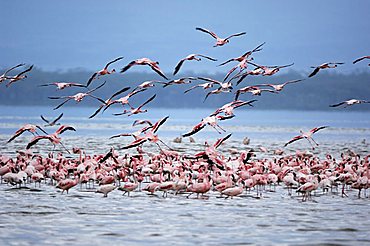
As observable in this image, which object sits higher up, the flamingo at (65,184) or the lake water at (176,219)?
the flamingo at (65,184)

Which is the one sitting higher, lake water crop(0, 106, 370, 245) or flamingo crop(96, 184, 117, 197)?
flamingo crop(96, 184, 117, 197)

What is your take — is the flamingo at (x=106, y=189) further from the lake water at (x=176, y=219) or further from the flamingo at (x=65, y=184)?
the flamingo at (x=65, y=184)

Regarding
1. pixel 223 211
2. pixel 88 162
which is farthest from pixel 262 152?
pixel 223 211

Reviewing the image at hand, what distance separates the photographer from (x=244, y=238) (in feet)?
40.3

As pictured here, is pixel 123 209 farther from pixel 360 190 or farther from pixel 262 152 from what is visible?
pixel 262 152

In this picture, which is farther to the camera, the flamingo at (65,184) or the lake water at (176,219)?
the flamingo at (65,184)

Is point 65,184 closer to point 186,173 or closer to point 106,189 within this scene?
point 106,189

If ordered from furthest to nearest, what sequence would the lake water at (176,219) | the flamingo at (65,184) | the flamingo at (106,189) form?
the flamingo at (65,184) → the flamingo at (106,189) → the lake water at (176,219)

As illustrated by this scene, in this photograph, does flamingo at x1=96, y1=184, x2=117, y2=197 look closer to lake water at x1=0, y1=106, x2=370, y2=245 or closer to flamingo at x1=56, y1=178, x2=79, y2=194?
lake water at x1=0, y1=106, x2=370, y2=245

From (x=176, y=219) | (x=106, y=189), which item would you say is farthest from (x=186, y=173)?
(x=176, y=219)

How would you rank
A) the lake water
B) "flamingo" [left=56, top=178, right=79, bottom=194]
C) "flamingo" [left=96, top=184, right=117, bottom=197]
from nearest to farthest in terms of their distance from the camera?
the lake water < "flamingo" [left=96, top=184, right=117, bottom=197] < "flamingo" [left=56, top=178, right=79, bottom=194]

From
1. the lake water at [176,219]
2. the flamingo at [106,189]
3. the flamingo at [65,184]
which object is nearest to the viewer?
the lake water at [176,219]

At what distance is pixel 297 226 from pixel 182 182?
3875 mm

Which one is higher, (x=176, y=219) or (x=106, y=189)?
(x=106, y=189)
